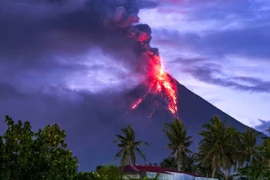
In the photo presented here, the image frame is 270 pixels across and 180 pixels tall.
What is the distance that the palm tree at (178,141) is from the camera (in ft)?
387

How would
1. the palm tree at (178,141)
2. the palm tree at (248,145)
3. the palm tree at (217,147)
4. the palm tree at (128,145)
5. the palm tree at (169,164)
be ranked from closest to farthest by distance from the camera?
1. the palm tree at (217,147)
2. the palm tree at (248,145)
3. the palm tree at (178,141)
4. the palm tree at (128,145)
5. the palm tree at (169,164)

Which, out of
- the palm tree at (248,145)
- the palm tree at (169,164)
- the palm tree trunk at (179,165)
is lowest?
the palm tree trunk at (179,165)

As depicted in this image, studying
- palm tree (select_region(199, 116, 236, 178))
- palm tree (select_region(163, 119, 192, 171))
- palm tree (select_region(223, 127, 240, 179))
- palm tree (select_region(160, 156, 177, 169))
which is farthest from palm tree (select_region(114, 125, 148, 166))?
palm tree (select_region(223, 127, 240, 179))

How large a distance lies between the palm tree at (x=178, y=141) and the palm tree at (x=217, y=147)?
16.2 ft

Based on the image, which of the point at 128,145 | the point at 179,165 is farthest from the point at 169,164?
the point at 128,145

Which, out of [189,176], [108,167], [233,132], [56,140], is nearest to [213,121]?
[233,132]

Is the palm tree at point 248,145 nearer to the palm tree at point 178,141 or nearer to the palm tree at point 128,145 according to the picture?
the palm tree at point 178,141

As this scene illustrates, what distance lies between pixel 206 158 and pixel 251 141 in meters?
11.3

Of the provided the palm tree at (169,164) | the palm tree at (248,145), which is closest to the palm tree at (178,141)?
the palm tree at (169,164)

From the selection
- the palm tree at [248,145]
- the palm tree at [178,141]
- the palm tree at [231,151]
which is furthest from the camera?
the palm tree at [178,141]

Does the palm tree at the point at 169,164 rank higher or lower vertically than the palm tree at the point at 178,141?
lower

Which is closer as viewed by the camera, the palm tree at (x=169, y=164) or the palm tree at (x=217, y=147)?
the palm tree at (x=217, y=147)

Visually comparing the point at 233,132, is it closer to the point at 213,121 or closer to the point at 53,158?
the point at 213,121

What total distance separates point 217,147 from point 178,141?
10156 mm
